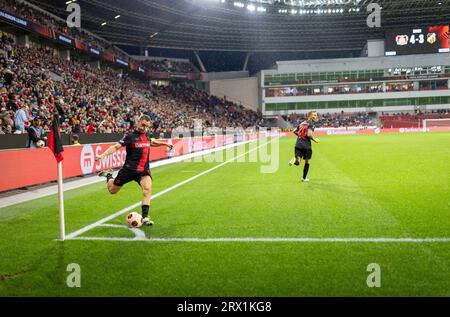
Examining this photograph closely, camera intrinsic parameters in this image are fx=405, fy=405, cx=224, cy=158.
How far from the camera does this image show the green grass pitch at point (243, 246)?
14.2 ft

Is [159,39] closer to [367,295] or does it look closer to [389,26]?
[389,26]

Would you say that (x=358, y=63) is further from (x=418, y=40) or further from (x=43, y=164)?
(x=43, y=164)

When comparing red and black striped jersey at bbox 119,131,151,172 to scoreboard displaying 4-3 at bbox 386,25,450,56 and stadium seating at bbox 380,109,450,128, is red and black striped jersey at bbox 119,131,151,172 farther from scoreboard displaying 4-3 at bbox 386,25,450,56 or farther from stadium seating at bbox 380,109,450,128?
scoreboard displaying 4-3 at bbox 386,25,450,56

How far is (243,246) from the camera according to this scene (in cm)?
580

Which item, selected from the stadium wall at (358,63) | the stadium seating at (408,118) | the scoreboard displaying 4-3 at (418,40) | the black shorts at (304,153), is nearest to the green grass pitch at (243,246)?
the black shorts at (304,153)

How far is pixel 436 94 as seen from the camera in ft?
259

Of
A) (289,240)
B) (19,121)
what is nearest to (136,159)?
(289,240)

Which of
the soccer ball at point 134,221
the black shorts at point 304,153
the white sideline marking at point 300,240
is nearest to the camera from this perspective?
the white sideline marking at point 300,240

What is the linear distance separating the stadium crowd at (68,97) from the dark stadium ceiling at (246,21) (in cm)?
814

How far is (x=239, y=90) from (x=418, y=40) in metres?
33.9

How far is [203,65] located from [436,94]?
46.1 m

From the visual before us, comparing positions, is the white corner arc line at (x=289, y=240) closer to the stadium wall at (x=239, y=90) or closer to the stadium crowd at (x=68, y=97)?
the stadium crowd at (x=68, y=97)
